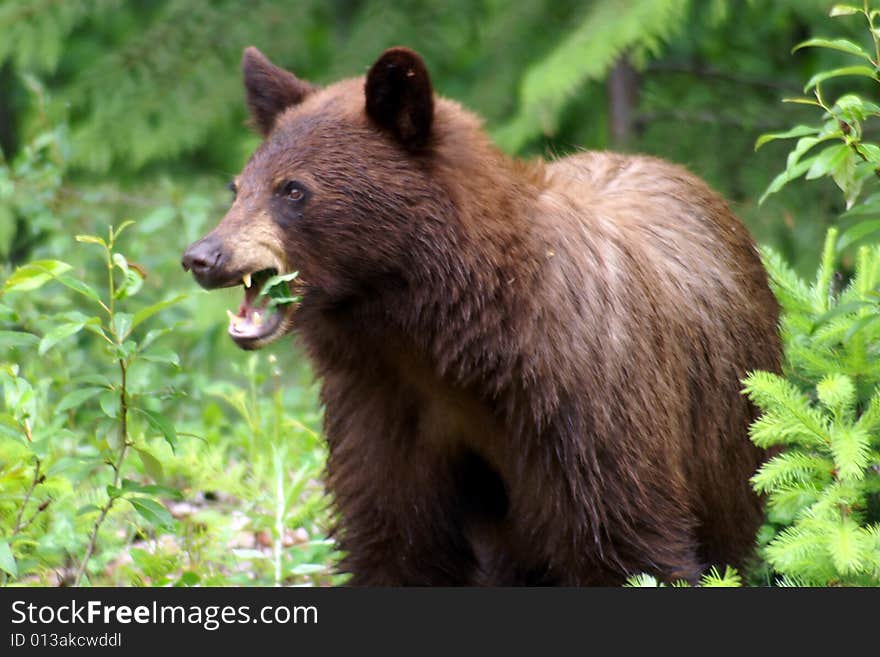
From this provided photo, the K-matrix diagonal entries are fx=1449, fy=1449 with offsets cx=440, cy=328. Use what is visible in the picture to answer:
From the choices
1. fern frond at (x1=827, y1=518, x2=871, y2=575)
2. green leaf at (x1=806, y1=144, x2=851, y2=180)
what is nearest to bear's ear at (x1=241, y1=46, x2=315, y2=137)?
green leaf at (x1=806, y1=144, x2=851, y2=180)

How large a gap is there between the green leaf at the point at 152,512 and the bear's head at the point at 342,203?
0.53 m

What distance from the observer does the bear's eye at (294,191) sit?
376 centimetres

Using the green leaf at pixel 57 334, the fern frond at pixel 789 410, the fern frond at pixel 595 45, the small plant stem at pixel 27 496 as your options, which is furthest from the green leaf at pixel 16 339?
the fern frond at pixel 595 45

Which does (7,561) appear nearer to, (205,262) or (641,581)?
(205,262)

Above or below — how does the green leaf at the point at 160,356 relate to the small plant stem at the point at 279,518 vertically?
above

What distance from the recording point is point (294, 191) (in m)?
3.77

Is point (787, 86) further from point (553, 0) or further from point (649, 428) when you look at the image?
point (649, 428)

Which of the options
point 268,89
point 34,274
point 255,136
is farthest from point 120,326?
point 255,136

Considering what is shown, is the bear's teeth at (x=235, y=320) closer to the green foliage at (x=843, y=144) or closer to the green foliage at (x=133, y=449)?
the green foliage at (x=133, y=449)

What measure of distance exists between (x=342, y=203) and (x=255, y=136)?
2.95 metres

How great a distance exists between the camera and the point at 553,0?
23.6 feet

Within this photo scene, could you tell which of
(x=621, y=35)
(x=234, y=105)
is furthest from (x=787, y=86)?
(x=234, y=105)

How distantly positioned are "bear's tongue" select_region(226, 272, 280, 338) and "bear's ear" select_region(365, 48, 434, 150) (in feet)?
1.86

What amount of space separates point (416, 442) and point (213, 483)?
129cm
